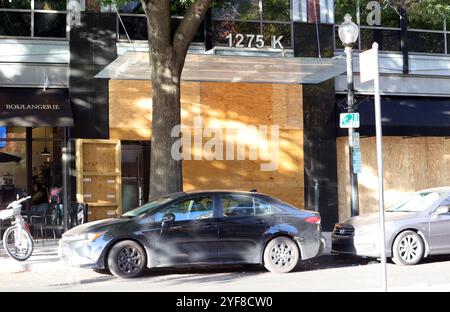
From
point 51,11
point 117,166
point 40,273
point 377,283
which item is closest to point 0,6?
point 51,11

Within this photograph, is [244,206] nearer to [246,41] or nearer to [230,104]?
[230,104]

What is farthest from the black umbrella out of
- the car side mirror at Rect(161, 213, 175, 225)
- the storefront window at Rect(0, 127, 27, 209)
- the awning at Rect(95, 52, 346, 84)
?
the car side mirror at Rect(161, 213, 175, 225)

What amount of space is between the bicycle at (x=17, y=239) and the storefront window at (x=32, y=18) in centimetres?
586

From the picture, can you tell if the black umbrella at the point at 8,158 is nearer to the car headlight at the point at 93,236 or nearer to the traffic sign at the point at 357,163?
the car headlight at the point at 93,236

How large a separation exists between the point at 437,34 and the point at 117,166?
1066 centimetres

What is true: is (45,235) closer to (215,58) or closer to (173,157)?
(173,157)

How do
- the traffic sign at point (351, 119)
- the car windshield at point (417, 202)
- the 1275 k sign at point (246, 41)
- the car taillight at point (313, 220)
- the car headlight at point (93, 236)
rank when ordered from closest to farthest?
the car headlight at point (93, 236), the car taillight at point (313, 220), the car windshield at point (417, 202), the traffic sign at point (351, 119), the 1275 k sign at point (246, 41)

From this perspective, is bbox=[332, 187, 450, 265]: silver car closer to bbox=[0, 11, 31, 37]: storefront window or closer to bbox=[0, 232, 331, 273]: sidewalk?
bbox=[0, 232, 331, 273]: sidewalk

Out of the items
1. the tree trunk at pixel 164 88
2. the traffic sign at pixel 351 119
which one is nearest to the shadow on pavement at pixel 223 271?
the tree trunk at pixel 164 88

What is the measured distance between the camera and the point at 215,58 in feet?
48.1

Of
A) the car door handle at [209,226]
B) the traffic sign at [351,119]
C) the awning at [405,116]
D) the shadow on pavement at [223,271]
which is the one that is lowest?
the shadow on pavement at [223,271]

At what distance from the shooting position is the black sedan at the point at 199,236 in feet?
35.2

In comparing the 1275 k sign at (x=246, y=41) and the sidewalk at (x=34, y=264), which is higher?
the 1275 k sign at (x=246, y=41)

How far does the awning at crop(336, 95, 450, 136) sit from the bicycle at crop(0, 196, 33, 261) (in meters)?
9.25
